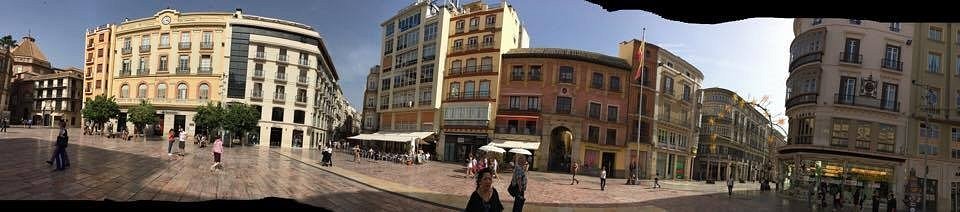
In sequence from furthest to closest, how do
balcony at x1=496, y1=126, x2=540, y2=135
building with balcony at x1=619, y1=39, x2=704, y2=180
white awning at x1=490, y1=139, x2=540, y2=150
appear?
balcony at x1=496, y1=126, x2=540, y2=135, white awning at x1=490, y1=139, x2=540, y2=150, building with balcony at x1=619, y1=39, x2=704, y2=180

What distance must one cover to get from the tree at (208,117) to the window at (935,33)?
34.0 ft

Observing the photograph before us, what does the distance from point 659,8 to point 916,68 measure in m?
9.98

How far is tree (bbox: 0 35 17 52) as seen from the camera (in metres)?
3.65

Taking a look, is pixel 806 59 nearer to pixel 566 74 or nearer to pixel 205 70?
pixel 205 70

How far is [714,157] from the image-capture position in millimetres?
15695

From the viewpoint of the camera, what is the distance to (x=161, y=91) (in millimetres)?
7504

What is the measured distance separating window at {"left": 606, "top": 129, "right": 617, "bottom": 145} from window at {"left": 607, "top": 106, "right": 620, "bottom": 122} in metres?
0.48

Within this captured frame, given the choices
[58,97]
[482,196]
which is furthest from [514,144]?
[482,196]

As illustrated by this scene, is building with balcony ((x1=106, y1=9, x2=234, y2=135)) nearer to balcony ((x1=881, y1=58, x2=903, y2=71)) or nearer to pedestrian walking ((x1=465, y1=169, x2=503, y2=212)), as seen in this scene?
pedestrian walking ((x1=465, y1=169, x2=503, y2=212))

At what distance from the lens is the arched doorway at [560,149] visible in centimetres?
2797

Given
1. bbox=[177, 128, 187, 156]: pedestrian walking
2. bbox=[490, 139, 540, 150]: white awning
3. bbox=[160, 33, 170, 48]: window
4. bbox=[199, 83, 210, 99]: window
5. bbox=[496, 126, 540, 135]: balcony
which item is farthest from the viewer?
bbox=[496, 126, 540, 135]: balcony

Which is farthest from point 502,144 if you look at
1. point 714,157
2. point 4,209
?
point 4,209

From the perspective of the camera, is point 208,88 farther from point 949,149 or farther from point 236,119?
point 949,149

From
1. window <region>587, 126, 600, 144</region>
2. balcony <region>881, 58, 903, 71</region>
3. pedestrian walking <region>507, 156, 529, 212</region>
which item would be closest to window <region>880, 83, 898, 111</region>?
balcony <region>881, 58, 903, 71</region>
